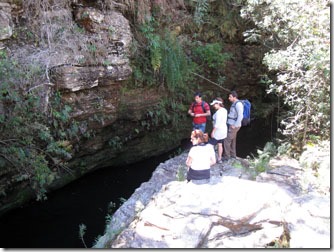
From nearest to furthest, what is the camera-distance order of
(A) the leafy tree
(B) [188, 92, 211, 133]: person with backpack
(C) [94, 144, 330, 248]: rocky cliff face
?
(C) [94, 144, 330, 248]: rocky cliff face < (A) the leafy tree < (B) [188, 92, 211, 133]: person with backpack

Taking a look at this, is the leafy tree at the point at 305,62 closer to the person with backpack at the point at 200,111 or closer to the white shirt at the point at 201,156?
the person with backpack at the point at 200,111

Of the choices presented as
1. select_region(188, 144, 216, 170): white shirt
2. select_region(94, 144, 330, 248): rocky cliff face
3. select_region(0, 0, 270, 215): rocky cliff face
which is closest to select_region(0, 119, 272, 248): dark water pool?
select_region(0, 0, 270, 215): rocky cliff face

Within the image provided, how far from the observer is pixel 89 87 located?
737cm

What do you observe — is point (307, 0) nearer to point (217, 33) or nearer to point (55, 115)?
Result: point (217, 33)

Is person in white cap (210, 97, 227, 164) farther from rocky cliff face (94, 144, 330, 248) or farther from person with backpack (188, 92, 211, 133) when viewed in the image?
rocky cliff face (94, 144, 330, 248)

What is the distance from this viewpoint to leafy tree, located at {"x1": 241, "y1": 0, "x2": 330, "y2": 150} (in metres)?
6.42

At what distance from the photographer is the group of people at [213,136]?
529 centimetres

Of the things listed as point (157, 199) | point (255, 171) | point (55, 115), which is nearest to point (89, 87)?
point (55, 115)


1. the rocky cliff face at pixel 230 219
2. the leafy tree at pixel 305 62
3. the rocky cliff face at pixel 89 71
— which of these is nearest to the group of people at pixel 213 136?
the rocky cliff face at pixel 230 219

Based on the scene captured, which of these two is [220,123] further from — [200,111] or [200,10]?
[200,10]

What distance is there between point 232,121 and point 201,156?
2316 millimetres

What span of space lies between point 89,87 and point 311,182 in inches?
191

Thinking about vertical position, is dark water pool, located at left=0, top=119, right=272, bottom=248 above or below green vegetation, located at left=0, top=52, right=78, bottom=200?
below

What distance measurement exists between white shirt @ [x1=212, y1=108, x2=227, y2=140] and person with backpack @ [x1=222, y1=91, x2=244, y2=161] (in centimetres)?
32
